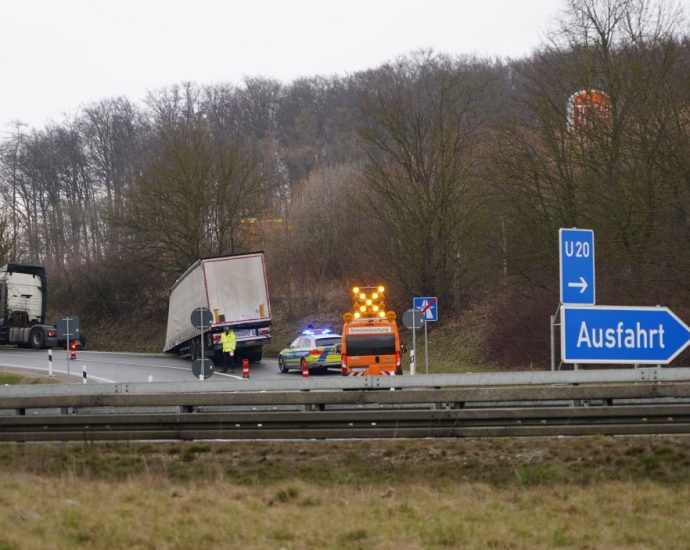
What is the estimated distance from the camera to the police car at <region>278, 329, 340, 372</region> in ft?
124

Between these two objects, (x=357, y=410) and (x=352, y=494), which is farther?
(x=357, y=410)

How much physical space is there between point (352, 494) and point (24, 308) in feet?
160

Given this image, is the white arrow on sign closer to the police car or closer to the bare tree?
the police car

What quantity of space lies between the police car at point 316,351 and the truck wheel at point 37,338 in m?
21.4

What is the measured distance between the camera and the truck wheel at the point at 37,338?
55938mm

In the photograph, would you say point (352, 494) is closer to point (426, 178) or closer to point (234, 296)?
point (234, 296)

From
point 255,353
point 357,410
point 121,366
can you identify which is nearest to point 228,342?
point 255,353

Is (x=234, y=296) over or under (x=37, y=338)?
over

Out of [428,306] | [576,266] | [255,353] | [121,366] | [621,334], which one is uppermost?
[576,266]

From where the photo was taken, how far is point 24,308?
5659cm

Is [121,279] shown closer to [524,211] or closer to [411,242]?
[411,242]

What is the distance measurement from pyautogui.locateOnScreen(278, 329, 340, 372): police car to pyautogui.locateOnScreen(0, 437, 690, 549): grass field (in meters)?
24.4

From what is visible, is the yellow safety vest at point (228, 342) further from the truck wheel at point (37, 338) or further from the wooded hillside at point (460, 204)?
the truck wheel at point (37, 338)

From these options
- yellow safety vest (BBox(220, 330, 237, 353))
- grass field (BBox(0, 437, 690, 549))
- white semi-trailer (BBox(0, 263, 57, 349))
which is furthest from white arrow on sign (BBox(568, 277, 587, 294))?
white semi-trailer (BBox(0, 263, 57, 349))
